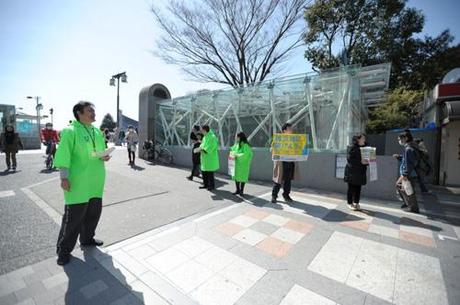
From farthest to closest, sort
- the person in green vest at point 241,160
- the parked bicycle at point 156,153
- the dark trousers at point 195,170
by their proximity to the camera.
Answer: the parked bicycle at point 156,153 < the dark trousers at point 195,170 < the person in green vest at point 241,160

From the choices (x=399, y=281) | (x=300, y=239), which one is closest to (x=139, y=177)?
(x=300, y=239)

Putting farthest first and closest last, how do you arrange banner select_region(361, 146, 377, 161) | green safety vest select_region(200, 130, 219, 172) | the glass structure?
1. the glass structure
2. green safety vest select_region(200, 130, 219, 172)
3. banner select_region(361, 146, 377, 161)

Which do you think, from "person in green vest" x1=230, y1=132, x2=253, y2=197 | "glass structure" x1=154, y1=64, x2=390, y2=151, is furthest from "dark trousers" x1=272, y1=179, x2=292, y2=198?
"glass structure" x1=154, y1=64, x2=390, y2=151

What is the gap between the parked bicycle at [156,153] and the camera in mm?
11961

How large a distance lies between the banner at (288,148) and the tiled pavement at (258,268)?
5.63ft

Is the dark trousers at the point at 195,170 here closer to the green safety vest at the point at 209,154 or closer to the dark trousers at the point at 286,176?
the green safety vest at the point at 209,154

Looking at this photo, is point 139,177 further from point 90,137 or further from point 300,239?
point 300,239

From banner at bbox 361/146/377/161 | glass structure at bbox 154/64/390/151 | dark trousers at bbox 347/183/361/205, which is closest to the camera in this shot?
banner at bbox 361/146/377/161

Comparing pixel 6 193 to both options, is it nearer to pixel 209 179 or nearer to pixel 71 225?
pixel 71 225

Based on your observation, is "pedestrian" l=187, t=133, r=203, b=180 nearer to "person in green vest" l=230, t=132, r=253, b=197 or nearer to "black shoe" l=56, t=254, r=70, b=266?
"person in green vest" l=230, t=132, r=253, b=197

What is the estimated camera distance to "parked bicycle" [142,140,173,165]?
471 inches

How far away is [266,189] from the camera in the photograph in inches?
271

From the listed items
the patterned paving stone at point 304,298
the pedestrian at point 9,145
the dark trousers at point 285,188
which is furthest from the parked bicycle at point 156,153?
the patterned paving stone at point 304,298

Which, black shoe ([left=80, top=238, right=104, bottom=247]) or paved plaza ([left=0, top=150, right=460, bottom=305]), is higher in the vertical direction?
black shoe ([left=80, top=238, right=104, bottom=247])
